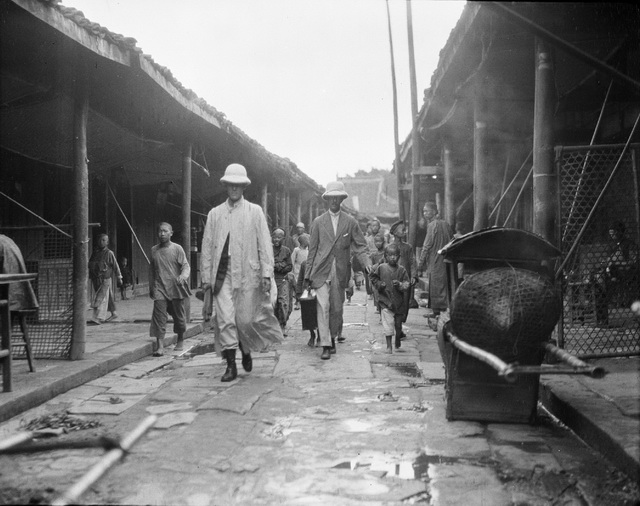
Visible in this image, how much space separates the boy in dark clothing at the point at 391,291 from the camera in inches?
311

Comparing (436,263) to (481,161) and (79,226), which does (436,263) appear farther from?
(79,226)

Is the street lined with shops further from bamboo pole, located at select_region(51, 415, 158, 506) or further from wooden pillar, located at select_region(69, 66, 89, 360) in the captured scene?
wooden pillar, located at select_region(69, 66, 89, 360)

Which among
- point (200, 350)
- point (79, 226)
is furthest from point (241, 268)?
point (200, 350)

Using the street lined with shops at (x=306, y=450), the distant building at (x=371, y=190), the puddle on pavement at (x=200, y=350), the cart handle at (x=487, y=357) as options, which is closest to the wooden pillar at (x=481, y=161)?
the street lined with shops at (x=306, y=450)

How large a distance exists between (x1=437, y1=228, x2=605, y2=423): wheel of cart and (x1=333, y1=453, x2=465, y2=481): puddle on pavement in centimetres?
64

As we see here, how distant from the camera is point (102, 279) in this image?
10672 mm

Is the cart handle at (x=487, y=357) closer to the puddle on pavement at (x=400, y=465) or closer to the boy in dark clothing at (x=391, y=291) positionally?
the puddle on pavement at (x=400, y=465)

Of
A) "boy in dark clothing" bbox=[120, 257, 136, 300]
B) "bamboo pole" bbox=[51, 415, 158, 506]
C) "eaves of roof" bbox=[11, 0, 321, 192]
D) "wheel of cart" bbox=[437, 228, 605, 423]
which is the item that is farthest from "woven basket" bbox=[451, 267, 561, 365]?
"boy in dark clothing" bbox=[120, 257, 136, 300]

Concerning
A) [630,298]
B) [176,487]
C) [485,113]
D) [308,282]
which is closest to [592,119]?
[485,113]

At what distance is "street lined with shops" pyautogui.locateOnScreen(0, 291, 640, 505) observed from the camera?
331cm

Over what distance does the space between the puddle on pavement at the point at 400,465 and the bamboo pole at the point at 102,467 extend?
1.17 metres

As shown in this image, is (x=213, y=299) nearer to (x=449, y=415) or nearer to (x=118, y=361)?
(x=118, y=361)

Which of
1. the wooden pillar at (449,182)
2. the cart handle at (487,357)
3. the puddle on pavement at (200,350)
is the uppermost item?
the wooden pillar at (449,182)

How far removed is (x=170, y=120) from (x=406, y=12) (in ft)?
23.7
